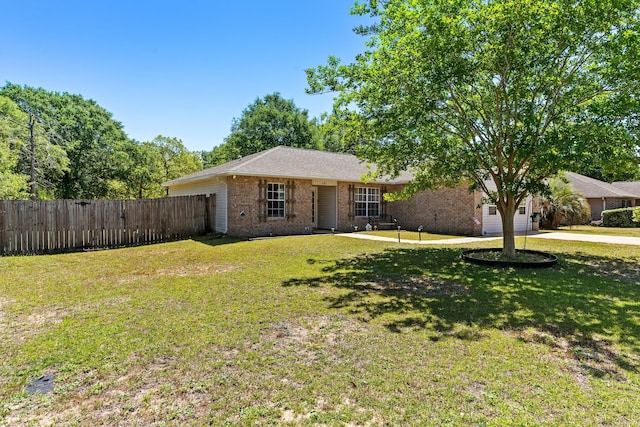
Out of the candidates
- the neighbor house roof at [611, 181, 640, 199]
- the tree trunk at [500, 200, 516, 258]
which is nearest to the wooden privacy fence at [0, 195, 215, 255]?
the tree trunk at [500, 200, 516, 258]

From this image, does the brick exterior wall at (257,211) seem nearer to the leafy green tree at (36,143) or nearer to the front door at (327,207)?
the front door at (327,207)

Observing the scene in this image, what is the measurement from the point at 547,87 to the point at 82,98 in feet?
124

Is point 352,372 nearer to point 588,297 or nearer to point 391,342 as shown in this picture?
point 391,342

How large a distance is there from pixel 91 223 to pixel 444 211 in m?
15.0

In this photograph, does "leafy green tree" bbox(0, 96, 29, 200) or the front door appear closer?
"leafy green tree" bbox(0, 96, 29, 200)

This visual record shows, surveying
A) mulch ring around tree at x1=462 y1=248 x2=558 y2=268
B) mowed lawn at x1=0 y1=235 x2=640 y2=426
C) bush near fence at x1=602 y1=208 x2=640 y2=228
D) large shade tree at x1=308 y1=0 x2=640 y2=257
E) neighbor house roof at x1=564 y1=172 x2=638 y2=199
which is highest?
large shade tree at x1=308 y1=0 x2=640 y2=257

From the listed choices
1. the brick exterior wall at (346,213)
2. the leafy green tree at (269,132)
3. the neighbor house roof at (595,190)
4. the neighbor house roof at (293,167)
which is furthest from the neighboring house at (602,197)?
the leafy green tree at (269,132)

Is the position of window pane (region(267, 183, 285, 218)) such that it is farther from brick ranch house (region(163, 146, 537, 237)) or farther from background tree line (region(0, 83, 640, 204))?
background tree line (region(0, 83, 640, 204))

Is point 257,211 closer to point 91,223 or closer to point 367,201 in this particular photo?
point 91,223

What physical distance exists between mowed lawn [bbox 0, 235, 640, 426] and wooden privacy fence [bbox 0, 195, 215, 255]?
13.1 feet

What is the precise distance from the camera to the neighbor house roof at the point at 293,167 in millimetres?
15070

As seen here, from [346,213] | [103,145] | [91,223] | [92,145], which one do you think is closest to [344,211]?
[346,213]

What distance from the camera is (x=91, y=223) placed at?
12094mm

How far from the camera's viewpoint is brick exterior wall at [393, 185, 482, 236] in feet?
52.7
